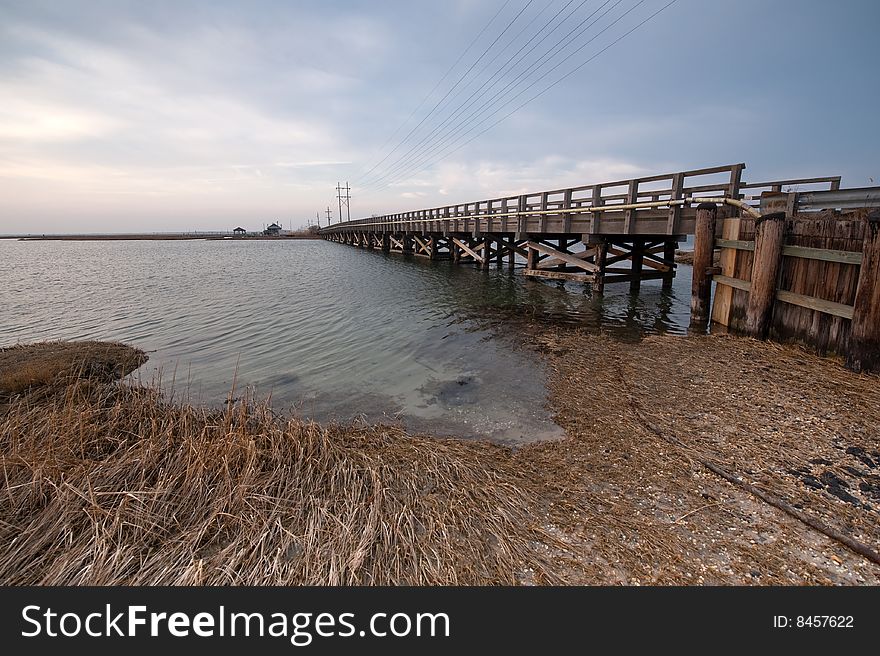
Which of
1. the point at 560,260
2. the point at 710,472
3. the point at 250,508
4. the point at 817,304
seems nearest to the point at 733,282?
the point at 817,304

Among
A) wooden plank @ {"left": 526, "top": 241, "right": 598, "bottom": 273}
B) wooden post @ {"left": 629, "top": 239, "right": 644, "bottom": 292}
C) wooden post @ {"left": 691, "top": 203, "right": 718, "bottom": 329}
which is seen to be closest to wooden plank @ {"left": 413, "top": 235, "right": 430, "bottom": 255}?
wooden plank @ {"left": 526, "top": 241, "right": 598, "bottom": 273}

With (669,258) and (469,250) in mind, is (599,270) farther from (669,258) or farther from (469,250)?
(469,250)

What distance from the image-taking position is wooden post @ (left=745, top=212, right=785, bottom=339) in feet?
25.5

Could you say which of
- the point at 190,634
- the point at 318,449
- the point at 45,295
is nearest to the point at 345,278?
the point at 45,295

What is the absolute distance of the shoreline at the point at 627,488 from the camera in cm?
288

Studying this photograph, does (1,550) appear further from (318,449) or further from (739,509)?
(739,509)

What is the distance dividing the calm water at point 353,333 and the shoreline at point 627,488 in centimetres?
90

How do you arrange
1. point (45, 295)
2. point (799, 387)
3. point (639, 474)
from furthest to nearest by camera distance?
point (45, 295) < point (799, 387) < point (639, 474)

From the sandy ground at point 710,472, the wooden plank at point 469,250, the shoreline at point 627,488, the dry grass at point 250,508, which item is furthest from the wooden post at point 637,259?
the dry grass at point 250,508

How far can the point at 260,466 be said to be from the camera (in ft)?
13.7

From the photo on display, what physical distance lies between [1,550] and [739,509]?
19.4ft

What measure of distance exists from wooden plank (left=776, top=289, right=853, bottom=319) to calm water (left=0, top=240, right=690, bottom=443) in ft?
9.51

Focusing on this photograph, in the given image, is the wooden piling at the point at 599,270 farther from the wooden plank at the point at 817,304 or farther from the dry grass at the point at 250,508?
the dry grass at the point at 250,508

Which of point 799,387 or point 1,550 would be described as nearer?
point 1,550
